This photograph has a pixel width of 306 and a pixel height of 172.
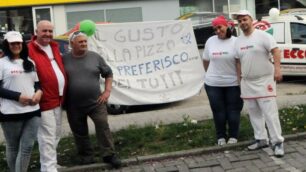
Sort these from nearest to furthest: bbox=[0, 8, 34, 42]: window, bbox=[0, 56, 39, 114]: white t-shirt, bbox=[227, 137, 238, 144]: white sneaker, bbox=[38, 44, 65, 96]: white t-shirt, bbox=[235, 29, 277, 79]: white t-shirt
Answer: bbox=[0, 56, 39, 114]: white t-shirt → bbox=[38, 44, 65, 96]: white t-shirt → bbox=[235, 29, 277, 79]: white t-shirt → bbox=[227, 137, 238, 144]: white sneaker → bbox=[0, 8, 34, 42]: window

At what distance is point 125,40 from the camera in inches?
372

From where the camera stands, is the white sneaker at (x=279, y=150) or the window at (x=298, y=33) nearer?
the white sneaker at (x=279, y=150)

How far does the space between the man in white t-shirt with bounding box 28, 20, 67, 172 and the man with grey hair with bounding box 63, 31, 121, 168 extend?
27cm

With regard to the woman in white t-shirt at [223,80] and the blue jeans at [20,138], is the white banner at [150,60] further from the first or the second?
the blue jeans at [20,138]

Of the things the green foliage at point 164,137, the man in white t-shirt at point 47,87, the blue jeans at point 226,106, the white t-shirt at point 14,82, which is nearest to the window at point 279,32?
the green foliage at point 164,137

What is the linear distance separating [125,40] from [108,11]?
15.8 m

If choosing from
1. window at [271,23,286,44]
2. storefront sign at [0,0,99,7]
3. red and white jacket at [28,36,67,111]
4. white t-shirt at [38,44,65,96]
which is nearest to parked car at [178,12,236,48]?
storefront sign at [0,0,99,7]

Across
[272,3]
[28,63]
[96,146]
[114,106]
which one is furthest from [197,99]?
[272,3]

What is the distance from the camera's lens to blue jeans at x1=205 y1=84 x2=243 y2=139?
654 cm

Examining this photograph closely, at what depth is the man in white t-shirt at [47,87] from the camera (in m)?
5.38

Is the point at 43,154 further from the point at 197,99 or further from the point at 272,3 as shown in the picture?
the point at 272,3

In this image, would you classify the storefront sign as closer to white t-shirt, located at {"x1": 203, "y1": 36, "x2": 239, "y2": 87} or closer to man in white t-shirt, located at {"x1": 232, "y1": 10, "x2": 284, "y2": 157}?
white t-shirt, located at {"x1": 203, "y1": 36, "x2": 239, "y2": 87}

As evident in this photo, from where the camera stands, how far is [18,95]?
497cm

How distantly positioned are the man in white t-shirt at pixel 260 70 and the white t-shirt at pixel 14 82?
2.51 metres
